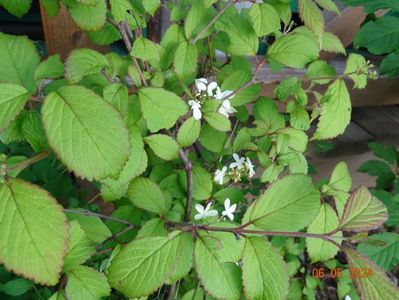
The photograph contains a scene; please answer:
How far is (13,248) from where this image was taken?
42 centimetres

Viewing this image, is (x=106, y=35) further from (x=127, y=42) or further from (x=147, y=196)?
(x=147, y=196)

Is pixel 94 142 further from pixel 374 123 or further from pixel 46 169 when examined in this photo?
pixel 374 123

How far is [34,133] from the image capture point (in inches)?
22.9

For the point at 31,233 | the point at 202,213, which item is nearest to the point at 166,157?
the point at 202,213

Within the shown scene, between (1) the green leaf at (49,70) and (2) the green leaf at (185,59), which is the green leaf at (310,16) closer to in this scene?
Answer: (2) the green leaf at (185,59)

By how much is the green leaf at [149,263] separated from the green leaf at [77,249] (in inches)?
3.3

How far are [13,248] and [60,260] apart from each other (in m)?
0.05

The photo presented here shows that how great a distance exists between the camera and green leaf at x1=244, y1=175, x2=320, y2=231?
0.60m

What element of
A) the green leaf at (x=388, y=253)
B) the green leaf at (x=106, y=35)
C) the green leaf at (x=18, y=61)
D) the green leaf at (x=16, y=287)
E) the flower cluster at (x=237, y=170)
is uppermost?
the green leaf at (x=18, y=61)

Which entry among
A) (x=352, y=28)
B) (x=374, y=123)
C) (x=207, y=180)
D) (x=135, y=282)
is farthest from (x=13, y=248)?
(x=374, y=123)

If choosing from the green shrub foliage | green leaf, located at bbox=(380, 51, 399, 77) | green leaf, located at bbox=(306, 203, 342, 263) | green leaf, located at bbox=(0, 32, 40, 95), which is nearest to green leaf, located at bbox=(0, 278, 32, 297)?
the green shrub foliage

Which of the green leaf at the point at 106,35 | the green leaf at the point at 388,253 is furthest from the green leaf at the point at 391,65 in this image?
the green leaf at the point at 106,35

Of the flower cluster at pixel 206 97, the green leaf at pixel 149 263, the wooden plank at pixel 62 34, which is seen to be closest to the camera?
the green leaf at pixel 149 263

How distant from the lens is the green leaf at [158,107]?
603mm
